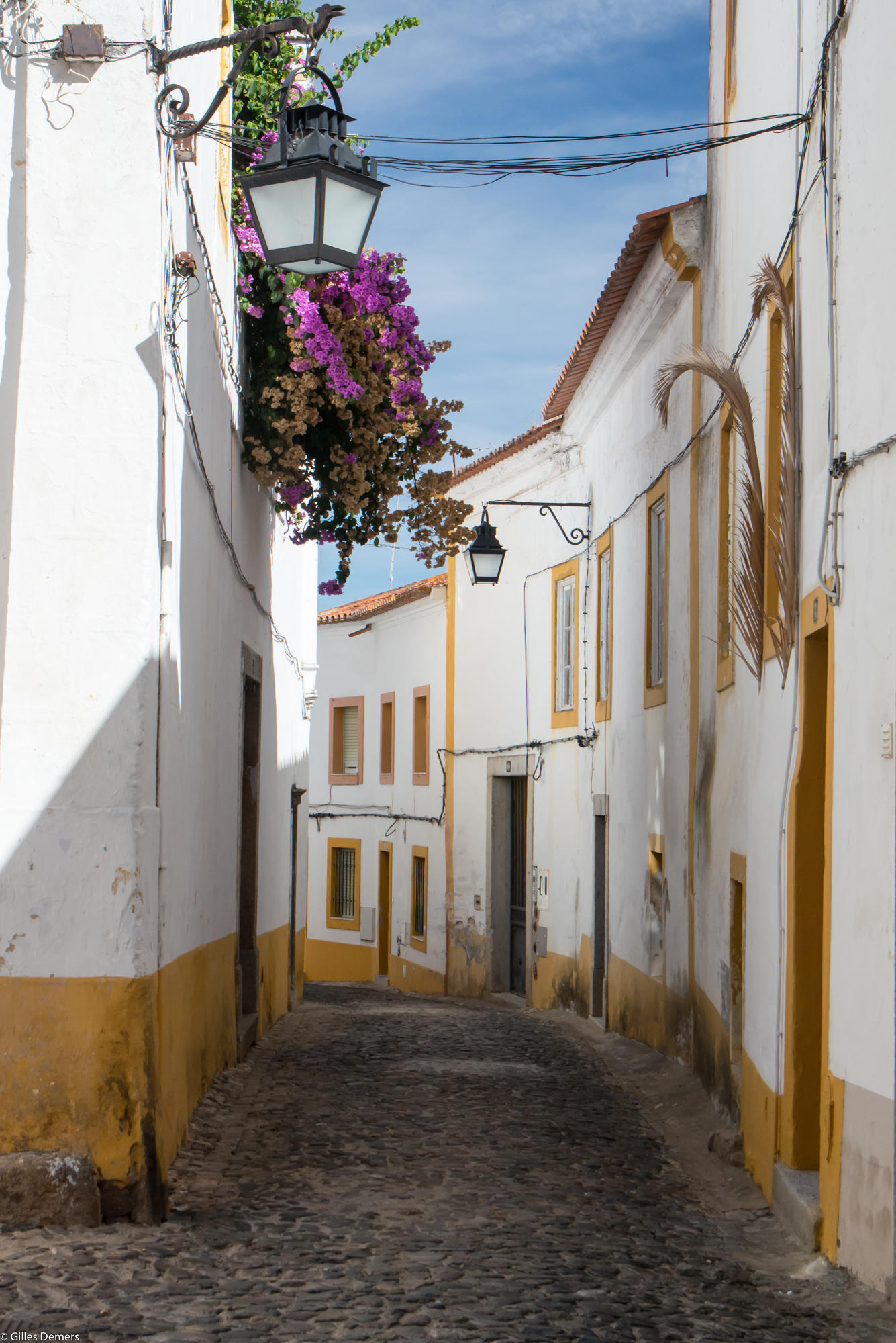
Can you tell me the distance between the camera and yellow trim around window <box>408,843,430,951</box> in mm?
20875

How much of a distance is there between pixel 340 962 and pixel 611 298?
54.8ft

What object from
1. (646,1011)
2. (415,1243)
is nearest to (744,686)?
(415,1243)

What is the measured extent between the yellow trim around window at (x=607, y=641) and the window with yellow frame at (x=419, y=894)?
7.63 meters

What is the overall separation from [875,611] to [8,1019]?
131 inches

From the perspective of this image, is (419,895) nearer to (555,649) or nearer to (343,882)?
(343,882)

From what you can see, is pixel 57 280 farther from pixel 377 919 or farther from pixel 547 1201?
pixel 377 919

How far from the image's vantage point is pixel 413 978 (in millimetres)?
21562

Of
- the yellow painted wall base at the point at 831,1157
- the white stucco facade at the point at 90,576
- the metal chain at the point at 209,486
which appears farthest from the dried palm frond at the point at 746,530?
the white stucco facade at the point at 90,576

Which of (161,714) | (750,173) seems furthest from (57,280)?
(750,173)

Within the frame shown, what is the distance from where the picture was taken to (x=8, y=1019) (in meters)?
5.16

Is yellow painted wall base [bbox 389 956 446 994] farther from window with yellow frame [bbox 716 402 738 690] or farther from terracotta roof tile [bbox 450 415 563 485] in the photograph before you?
window with yellow frame [bbox 716 402 738 690]

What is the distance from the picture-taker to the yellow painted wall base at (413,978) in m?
20.2

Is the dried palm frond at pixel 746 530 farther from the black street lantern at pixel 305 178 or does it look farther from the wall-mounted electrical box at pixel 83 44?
the wall-mounted electrical box at pixel 83 44

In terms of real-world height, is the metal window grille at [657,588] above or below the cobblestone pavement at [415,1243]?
above
